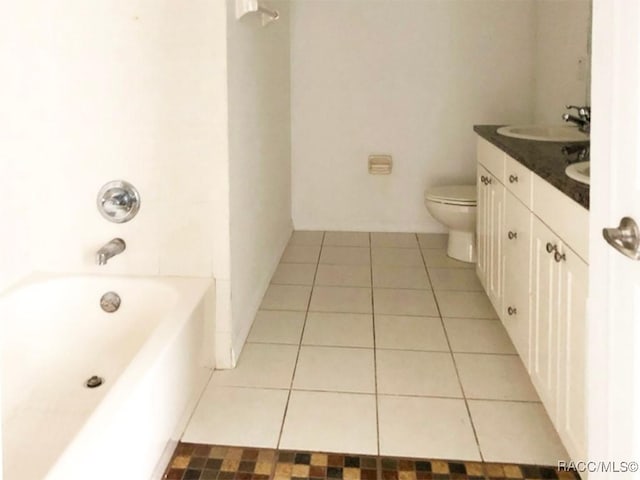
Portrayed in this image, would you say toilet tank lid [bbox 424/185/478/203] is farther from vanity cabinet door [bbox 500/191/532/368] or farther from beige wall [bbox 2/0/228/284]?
beige wall [bbox 2/0/228/284]

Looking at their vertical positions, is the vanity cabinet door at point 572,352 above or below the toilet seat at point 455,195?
below

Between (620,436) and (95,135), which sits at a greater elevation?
(95,135)

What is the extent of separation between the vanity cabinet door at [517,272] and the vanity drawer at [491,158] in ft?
0.57

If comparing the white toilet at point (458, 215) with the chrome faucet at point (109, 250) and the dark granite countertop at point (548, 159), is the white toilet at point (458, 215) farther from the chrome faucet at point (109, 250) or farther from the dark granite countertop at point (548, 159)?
the chrome faucet at point (109, 250)

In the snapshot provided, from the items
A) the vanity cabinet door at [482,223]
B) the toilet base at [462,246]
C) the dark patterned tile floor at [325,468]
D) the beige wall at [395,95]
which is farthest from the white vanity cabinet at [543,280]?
the beige wall at [395,95]

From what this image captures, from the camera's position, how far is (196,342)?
239cm

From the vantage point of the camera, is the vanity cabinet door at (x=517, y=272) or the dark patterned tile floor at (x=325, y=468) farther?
the vanity cabinet door at (x=517, y=272)

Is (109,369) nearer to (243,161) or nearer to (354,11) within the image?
(243,161)

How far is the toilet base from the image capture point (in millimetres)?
3910

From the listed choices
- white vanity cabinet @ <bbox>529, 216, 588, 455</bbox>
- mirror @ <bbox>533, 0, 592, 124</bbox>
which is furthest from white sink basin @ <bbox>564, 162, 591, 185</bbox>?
mirror @ <bbox>533, 0, 592, 124</bbox>

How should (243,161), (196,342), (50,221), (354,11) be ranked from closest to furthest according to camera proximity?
(196,342) → (50,221) → (243,161) → (354,11)

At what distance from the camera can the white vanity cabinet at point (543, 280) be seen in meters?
1.80

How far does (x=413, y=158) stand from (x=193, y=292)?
2531 millimetres

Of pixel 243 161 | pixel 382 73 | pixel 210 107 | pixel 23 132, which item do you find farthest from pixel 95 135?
pixel 382 73
